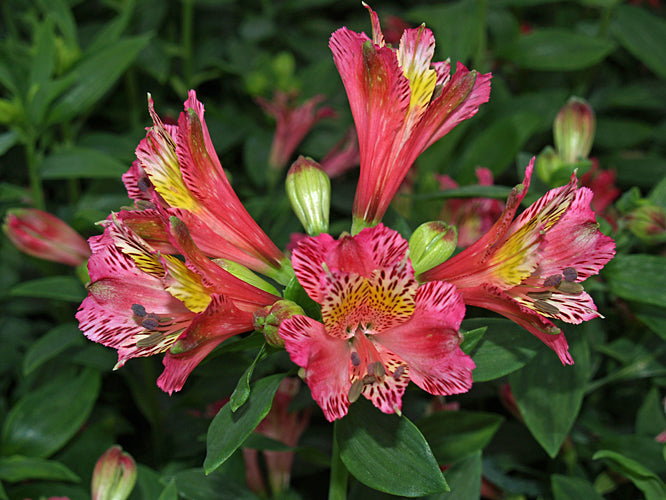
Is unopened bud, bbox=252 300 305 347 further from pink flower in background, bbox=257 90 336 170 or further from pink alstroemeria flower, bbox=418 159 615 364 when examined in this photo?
pink flower in background, bbox=257 90 336 170

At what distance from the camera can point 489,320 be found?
73cm

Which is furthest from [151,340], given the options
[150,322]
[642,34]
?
[642,34]

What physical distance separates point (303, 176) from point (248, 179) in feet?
3.14

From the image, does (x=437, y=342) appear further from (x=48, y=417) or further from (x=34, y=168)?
(x=34, y=168)

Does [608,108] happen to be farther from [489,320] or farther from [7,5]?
[7,5]

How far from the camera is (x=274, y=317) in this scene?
1.96ft

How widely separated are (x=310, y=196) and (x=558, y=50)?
3.35 ft

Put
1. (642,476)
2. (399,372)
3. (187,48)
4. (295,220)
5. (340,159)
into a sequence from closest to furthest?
1. (399,372)
2. (642,476)
3. (295,220)
4. (340,159)
5. (187,48)

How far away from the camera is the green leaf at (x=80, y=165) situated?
3.85 feet

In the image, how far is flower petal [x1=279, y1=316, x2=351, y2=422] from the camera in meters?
0.56

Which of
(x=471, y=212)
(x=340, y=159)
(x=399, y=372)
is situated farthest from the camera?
(x=340, y=159)

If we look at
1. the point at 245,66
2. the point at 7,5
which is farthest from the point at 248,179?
the point at 7,5

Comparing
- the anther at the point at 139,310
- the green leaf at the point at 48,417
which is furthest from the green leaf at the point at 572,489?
the green leaf at the point at 48,417

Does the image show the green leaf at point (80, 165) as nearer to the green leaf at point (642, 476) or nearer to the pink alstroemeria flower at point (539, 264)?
the pink alstroemeria flower at point (539, 264)
